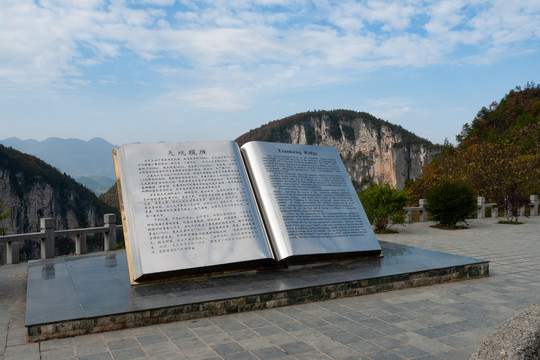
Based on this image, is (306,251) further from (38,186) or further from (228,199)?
(38,186)

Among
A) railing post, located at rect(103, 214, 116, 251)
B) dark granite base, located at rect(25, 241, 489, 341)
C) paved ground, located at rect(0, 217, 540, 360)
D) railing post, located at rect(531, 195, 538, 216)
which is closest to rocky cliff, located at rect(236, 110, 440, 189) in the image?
railing post, located at rect(531, 195, 538, 216)

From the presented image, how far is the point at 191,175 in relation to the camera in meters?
5.69

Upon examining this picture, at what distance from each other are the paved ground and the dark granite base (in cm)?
11

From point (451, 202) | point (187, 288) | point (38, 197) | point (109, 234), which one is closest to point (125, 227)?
point (187, 288)

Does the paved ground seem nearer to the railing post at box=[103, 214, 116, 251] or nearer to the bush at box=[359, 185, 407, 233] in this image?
the railing post at box=[103, 214, 116, 251]

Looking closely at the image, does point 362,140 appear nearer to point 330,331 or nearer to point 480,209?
point 480,209

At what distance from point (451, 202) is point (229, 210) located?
8.95 m

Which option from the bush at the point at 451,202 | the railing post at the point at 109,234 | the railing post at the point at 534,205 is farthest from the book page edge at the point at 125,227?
the railing post at the point at 534,205

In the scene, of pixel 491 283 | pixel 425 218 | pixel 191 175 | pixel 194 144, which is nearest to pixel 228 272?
pixel 191 175

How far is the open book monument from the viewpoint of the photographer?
507 centimetres

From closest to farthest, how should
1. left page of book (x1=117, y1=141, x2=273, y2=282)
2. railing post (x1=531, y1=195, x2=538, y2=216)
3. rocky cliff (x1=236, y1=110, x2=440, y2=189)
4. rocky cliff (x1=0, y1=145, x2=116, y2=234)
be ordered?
left page of book (x1=117, y1=141, x2=273, y2=282), railing post (x1=531, y1=195, x2=538, y2=216), rocky cliff (x1=0, y1=145, x2=116, y2=234), rocky cliff (x1=236, y1=110, x2=440, y2=189)

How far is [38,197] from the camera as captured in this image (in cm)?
3850

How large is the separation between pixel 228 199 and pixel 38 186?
38745mm

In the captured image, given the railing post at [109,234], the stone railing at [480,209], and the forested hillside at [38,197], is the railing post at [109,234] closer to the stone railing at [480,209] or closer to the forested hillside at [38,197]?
the stone railing at [480,209]
